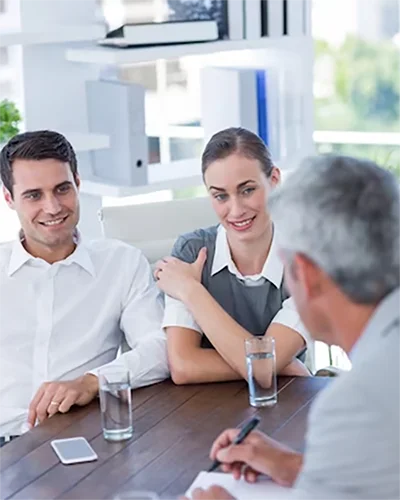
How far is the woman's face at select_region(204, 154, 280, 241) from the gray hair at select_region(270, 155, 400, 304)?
115 cm

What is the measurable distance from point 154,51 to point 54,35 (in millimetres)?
344

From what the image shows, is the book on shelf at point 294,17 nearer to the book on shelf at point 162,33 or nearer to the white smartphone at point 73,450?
the book on shelf at point 162,33

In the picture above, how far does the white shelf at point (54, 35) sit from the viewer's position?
3102mm

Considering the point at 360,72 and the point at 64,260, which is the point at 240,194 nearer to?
the point at 64,260

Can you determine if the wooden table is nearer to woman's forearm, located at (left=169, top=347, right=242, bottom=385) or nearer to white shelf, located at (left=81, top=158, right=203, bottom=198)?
woman's forearm, located at (left=169, top=347, right=242, bottom=385)

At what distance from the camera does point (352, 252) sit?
4.55ft

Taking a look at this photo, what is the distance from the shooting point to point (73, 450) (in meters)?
2.05

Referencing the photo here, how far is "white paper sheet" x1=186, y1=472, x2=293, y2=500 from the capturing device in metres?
1.80

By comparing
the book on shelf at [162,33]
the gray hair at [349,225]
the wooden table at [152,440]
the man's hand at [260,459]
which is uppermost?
the book on shelf at [162,33]

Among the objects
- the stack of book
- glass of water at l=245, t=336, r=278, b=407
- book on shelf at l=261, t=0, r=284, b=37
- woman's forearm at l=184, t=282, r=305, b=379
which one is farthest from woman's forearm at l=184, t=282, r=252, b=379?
book on shelf at l=261, t=0, r=284, b=37

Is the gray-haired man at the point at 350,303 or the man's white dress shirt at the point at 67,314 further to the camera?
the man's white dress shirt at the point at 67,314

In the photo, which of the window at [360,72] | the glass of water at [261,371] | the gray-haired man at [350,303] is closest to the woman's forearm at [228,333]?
the glass of water at [261,371]

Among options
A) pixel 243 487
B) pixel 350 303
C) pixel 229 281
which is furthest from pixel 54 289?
pixel 350 303

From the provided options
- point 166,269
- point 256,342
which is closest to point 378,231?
point 256,342
